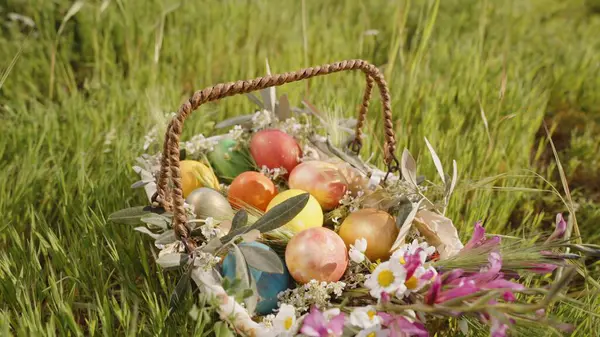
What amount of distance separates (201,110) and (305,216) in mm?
891

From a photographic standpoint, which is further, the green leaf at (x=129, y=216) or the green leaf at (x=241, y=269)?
the green leaf at (x=129, y=216)

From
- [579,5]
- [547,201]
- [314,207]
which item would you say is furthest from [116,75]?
[579,5]

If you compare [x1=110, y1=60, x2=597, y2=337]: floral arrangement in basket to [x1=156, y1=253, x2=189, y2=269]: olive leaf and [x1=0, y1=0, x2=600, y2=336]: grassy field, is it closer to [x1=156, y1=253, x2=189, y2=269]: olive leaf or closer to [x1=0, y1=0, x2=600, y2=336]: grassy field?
[x1=156, y1=253, x2=189, y2=269]: olive leaf

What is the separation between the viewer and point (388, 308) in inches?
40.4

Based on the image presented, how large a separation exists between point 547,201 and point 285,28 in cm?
153

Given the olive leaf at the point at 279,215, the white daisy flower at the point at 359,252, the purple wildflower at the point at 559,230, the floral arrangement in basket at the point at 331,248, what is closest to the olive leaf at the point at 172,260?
the floral arrangement in basket at the point at 331,248

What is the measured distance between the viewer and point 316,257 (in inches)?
46.0

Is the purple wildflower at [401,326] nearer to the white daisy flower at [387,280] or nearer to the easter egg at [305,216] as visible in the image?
the white daisy flower at [387,280]

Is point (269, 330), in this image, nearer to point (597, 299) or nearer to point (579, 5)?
point (597, 299)

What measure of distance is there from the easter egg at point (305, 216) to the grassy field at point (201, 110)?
28 cm

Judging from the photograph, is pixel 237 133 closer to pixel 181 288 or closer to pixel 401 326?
pixel 181 288

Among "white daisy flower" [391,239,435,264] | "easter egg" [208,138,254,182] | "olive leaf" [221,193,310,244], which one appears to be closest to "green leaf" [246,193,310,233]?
"olive leaf" [221,193,310,244]

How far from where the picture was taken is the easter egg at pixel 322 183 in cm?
145

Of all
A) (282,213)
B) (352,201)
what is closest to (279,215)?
(282,213)
